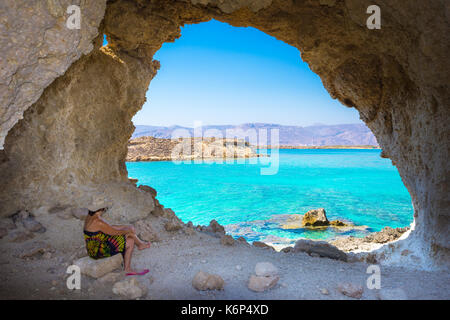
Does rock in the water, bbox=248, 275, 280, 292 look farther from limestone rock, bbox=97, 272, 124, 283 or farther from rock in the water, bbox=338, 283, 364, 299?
limestone rock, bbox=97, 272, 124, 283

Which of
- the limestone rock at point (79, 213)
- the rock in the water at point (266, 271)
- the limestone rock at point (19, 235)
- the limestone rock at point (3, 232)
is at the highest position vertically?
the limestone rock at point (79, 213)

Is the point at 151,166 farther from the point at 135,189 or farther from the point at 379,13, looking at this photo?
the point at 379,13

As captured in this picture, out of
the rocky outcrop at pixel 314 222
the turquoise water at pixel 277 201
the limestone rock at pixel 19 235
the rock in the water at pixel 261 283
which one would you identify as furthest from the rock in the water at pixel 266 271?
the rocky outcrop at pixel 314 222

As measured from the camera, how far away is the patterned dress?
3.51 meters

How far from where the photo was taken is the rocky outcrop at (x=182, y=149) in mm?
47531

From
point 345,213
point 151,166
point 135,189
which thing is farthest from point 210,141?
point 135,189

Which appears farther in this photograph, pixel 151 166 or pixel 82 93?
pixel 151 166

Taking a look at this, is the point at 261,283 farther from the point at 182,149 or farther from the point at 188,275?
the point at 182,149

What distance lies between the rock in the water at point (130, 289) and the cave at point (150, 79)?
2207mm

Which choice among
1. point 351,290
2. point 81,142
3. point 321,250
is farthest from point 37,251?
point 321,250

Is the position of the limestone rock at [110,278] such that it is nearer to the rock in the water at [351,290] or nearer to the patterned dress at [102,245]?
the patterned dress at [102,245]

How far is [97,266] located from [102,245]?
28cm
